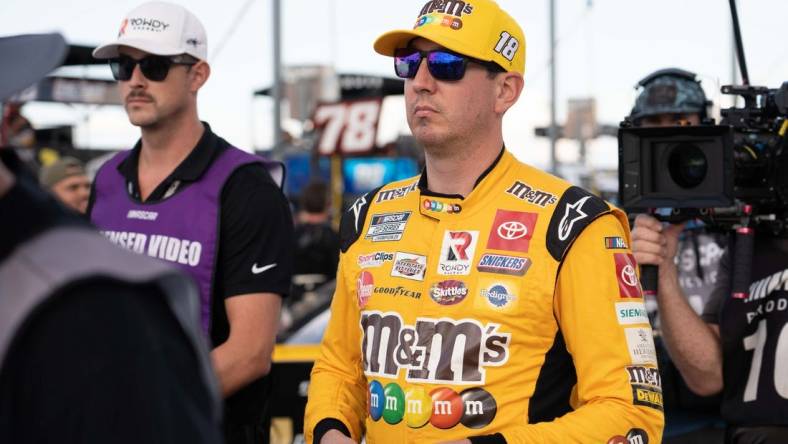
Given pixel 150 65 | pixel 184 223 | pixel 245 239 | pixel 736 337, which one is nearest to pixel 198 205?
pixel 184 223

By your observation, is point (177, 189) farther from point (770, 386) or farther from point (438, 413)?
point (770, 386)

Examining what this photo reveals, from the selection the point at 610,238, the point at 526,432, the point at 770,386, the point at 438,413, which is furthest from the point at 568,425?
the point at 770,386

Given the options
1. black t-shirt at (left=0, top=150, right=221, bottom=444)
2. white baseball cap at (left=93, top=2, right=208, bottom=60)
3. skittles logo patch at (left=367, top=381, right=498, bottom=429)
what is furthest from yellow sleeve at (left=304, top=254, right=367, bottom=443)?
black t-shirt at (left=0, top=150, right=221, bottom=444)

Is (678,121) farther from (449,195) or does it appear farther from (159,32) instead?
(159,32)

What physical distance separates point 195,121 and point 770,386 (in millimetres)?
2019

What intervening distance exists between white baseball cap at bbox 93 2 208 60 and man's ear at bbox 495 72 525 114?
45.4 inches

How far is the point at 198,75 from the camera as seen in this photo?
363 centimetres

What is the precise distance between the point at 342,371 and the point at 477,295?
56cm

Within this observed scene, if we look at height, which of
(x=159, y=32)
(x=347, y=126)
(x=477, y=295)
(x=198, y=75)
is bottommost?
(x=477, y=295)

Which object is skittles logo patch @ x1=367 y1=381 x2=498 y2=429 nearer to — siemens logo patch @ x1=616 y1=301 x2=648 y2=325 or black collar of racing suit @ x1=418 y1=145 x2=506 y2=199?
siemens logo patch @ x1=616 y1=301 x2=648 y2=325

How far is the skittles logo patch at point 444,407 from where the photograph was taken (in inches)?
103

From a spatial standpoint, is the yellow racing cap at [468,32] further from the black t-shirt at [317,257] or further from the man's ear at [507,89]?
the black t-shirt at [317,257]

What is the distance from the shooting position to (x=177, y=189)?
11.2ft

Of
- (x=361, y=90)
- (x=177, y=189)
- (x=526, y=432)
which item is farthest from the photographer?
(x=361, y=90)
